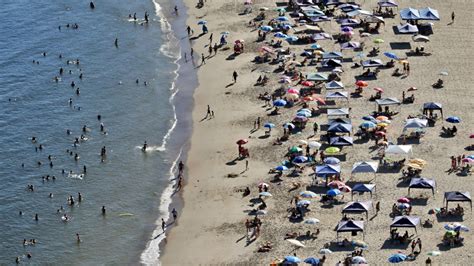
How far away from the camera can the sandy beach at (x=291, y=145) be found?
72.2 m

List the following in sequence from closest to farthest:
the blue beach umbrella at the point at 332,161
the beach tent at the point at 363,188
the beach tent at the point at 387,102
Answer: the beach tent at the point at 363,188 → the blue beach umbrella at the point at 332,161 → the beach tent at the point at 387,102

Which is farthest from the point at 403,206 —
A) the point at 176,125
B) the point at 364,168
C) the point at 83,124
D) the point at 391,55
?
the point at 83,124

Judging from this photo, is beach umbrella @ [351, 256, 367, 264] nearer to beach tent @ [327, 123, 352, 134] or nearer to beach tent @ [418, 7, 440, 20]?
beach tent @ [327, 123, 352, 134]

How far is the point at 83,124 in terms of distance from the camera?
94875mm

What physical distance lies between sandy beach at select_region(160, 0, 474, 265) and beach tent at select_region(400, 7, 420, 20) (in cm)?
222

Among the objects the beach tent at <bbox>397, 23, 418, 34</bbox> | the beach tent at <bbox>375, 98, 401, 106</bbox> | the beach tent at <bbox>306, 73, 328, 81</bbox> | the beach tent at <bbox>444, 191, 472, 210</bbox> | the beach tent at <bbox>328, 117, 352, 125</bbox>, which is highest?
the beach tent at <bbox>397, 23, 418, 34</bbox>

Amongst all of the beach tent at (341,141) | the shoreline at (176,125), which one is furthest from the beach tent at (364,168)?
the shoreline at (176,125)

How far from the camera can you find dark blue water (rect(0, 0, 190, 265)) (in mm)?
77562

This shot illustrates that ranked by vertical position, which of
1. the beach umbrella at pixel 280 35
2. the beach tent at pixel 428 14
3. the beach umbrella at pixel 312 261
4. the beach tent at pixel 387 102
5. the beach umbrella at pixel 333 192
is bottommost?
the beach umbrella at pixel 312 261

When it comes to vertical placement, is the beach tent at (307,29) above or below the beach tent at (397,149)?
above

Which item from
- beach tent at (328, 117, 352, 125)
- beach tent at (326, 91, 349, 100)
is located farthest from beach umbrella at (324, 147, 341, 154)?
beach tent at (326, 91, 349, 100)

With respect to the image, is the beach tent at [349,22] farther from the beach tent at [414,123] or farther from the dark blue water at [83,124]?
the beach tent at [414,123]

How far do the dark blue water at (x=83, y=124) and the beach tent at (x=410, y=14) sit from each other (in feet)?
86.2

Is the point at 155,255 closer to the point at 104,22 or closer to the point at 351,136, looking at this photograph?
the point at 351,136
